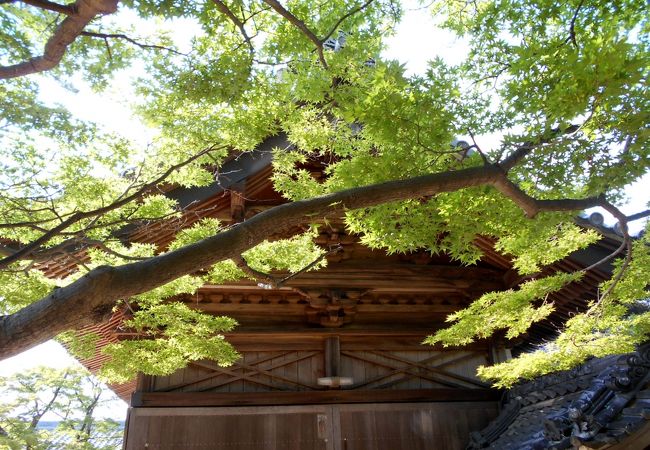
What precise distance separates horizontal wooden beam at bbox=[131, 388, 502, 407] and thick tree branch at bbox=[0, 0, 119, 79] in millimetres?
4785

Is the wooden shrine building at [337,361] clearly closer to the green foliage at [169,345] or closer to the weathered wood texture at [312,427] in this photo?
the weathered wood texture at [312,427]

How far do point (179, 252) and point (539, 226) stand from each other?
2.38 metres

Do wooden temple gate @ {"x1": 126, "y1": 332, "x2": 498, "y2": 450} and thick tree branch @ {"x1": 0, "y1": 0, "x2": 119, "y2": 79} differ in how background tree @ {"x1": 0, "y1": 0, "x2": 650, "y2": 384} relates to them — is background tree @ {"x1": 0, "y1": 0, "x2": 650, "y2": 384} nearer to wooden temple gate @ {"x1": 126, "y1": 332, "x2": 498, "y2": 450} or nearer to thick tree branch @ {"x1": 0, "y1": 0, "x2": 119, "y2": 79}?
thick tree branch @ {"x1": 0, "y1": 0, "x2": 119, "y2": 79}

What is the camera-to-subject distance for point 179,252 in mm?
2084

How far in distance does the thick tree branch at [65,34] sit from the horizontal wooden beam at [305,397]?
479 centimetres

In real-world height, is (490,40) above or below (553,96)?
above

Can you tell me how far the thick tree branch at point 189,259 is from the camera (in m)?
1.80

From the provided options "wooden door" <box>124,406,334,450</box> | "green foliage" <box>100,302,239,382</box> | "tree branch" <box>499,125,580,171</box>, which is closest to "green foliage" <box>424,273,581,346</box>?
"tree branch" <box>499,125,580,171</box>

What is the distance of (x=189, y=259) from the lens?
2.08m

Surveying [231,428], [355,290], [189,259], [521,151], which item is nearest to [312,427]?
[231,428]

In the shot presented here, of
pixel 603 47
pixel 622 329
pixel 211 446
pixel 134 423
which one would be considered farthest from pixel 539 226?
pixel 134 423

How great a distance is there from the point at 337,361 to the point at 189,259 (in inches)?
204

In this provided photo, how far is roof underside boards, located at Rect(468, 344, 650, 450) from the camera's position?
424 cm

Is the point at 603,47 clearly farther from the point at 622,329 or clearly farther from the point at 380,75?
the point at 622,329
